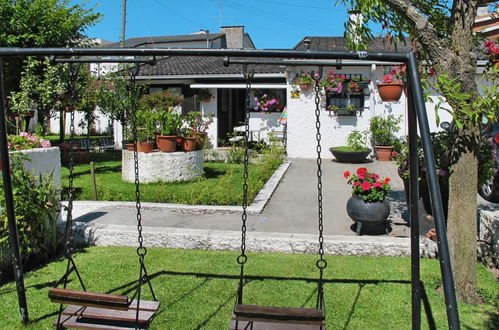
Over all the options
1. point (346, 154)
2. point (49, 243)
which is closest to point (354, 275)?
point (49, 243)

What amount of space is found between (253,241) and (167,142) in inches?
205

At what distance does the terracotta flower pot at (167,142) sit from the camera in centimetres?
1014

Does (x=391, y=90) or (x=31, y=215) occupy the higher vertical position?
(x=391, y=90)

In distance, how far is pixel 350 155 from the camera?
13.3 m

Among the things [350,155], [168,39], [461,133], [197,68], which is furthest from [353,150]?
[168,39]

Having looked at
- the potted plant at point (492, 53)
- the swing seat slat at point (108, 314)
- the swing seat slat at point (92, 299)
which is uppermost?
the potted plant at point (492, 53)

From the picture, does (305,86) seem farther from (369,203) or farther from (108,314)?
(108,314)

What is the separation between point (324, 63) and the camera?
11.5ft

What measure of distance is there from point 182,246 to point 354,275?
223 cm

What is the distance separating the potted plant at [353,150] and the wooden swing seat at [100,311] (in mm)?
10682

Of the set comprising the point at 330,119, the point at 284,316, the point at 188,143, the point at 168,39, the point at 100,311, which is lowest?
the point at 100,311

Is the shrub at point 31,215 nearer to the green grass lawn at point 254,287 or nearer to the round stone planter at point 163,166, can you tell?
the green grass lawn at point 254,287

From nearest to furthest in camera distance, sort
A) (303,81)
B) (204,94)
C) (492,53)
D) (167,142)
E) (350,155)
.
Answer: (492,53)
(167,142)
(350,155)
(303,81)
(204,94)

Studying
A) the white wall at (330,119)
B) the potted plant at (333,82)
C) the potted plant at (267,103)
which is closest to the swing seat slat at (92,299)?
the potted plant at (333,82)
